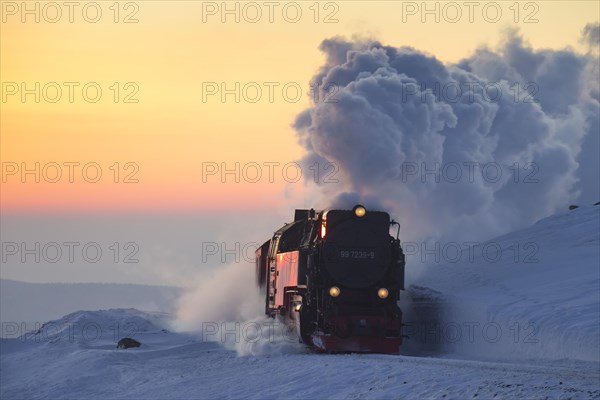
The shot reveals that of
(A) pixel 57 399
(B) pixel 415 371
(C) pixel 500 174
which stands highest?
(C) pixel 500 174

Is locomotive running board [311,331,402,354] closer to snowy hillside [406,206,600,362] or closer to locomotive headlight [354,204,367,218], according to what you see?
locomotive headlight [354,204,367,218]

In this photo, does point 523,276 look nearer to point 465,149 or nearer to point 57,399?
point 465,149

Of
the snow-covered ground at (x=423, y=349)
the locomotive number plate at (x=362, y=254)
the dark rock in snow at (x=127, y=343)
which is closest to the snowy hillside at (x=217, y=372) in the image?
the snow-covered ground at (x=423, y=349)

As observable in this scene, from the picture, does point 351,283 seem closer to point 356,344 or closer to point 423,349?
point 356,344

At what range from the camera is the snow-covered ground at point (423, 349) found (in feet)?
62.2

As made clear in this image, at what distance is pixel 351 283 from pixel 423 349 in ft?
22.5

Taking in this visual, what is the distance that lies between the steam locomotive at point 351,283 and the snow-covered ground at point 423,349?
3.34ft

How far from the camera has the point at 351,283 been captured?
25797 millimetres

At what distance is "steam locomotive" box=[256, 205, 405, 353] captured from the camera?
25.3 metres

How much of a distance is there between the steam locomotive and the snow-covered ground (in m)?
1.02

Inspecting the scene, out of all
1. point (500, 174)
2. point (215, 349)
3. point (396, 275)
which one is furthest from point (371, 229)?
point (500, 174)

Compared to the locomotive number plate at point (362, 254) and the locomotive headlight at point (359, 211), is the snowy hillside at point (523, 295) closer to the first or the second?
the locomotive number plate at point (362, 254)

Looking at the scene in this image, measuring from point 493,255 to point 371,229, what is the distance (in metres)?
23.4

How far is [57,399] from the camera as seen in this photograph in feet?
95.2
